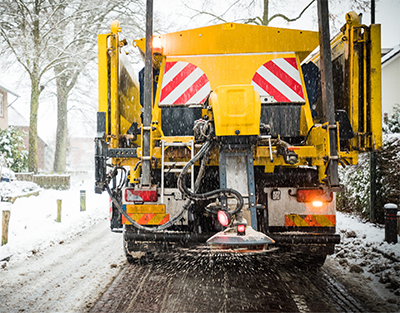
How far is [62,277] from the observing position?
406 centimetres

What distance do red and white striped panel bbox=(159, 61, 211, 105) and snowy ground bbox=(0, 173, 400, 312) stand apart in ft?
7.47

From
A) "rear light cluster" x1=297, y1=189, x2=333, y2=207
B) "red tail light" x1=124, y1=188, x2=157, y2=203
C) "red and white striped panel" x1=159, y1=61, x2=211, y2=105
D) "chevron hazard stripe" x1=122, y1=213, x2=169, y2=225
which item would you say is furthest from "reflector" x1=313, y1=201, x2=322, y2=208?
"red and white striped panel" x1=159, y1=61, x2=211, y2=105

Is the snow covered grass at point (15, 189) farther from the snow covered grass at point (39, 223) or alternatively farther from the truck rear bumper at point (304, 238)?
the truck rear bumper at point (304, 238)

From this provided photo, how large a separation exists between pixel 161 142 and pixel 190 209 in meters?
0.81

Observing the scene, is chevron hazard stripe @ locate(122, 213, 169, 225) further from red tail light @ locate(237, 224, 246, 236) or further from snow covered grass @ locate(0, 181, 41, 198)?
snow covered grass @ locate(0, 181, 41, 198)

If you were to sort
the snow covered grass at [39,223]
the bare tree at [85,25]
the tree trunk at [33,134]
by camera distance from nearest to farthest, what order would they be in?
the snow covered grass at [39,223] < the bare tree at [85,25] < the tree trunk at [33,134]

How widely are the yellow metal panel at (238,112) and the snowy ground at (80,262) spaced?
6.70ft

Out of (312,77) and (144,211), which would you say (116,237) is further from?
(312,77)

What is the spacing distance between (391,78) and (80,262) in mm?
21619

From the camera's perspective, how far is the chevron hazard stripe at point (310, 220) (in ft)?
12.4

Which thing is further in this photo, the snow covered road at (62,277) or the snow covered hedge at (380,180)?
the snow covered hedge at (380,180)

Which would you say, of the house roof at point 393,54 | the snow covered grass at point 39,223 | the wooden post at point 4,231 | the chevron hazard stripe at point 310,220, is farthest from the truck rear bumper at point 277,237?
the house roof at point 393,54

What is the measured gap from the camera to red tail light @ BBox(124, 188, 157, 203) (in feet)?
12.2

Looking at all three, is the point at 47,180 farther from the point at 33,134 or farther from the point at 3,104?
the point at 3,104
